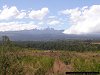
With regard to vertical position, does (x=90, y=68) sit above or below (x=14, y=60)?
below

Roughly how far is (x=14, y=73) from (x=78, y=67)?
348 inches

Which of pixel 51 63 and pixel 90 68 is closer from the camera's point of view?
pixel 90 68

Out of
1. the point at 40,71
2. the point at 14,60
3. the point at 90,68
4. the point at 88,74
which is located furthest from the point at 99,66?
the point at 14,60

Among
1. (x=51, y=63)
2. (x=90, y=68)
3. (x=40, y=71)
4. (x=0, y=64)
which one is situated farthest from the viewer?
(x=51, y=63)

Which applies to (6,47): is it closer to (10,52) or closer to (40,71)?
(10,52)

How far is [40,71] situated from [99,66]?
5.76m

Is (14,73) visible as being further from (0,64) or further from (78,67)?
(78,67)

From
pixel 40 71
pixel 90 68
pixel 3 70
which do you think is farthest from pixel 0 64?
pixel 90 68

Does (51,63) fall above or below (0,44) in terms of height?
below

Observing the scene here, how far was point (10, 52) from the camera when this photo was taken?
14.4 meters

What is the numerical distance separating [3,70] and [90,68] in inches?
354

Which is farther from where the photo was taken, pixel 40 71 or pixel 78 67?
pixel 78 67

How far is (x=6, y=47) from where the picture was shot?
1430 centimetres

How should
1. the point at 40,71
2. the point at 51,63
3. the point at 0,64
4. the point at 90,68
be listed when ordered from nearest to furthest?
the point at 0,64 → the point at 40,71 → the point at 90,68 → the point at 51,63
